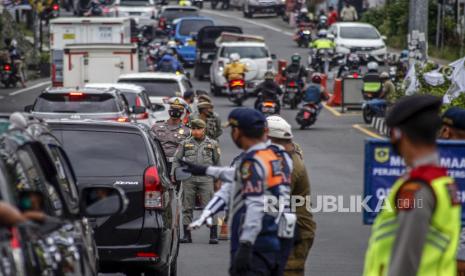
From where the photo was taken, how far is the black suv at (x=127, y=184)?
39.4ft

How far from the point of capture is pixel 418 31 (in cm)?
3203

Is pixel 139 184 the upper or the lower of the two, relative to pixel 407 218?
lower

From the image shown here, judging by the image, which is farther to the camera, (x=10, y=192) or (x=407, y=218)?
(x=10, y=192)

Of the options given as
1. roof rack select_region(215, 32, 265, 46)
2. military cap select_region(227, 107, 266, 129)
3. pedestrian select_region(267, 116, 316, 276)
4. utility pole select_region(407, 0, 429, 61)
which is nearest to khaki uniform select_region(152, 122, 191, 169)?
pedestrian select_region(267, 116, 316, 276)

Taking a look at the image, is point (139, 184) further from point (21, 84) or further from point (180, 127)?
point (21, 84)

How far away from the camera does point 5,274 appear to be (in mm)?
5695

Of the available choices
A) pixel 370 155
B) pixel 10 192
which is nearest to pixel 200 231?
pixel 370 155

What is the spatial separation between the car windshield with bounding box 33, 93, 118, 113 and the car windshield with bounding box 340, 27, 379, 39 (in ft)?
103

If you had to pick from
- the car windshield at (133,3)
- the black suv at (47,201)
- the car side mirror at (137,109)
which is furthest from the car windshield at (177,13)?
the black suv at (47,201)

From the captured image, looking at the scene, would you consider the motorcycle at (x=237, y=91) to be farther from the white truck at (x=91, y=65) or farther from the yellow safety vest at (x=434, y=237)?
the yellow safety vest at (x=434, y=237)

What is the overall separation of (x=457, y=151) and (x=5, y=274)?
4.16 m

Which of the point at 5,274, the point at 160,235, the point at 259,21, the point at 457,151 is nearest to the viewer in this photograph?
the point at 5,274

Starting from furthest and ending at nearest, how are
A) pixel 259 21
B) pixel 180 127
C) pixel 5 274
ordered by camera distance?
pixel 259 21
pixel 180 127
pixel 5 274

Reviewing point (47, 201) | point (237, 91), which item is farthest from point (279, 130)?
point (237, 91)
